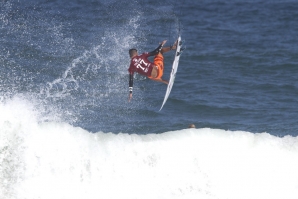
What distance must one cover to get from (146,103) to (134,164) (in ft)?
20.9

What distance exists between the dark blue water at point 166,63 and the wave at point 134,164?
1.52 metres

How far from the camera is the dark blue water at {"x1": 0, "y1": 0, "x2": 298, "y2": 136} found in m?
18.0

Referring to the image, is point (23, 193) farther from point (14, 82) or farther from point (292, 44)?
point (292, 44)

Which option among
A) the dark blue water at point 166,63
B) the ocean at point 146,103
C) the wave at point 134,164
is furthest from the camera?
the dark blue water at point 166,63

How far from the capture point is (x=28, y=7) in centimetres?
2881

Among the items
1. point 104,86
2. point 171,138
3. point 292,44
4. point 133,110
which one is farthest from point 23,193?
point 292,44

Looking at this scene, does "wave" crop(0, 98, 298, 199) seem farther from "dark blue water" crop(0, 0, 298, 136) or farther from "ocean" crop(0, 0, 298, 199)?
"dark blue water" crop(0, 0, 298, 136)

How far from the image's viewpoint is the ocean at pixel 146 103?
12.6 m

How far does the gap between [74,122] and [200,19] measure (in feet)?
42.5

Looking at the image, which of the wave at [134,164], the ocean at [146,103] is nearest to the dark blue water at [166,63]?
the ocean at [146,103]

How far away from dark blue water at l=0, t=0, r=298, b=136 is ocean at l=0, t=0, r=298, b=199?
2.4 inches

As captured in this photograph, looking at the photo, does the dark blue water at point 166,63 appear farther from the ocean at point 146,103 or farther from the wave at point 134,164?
the wave at point 134,164

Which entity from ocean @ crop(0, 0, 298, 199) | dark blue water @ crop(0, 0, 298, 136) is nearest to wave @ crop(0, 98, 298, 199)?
ocean @ crop(0, 0, 298, 199)

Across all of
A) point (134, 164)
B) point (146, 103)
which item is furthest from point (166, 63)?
point (134, 164)
